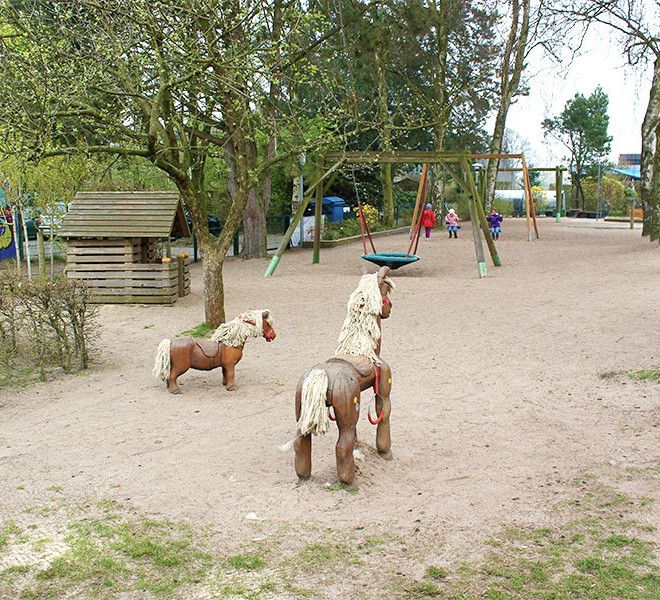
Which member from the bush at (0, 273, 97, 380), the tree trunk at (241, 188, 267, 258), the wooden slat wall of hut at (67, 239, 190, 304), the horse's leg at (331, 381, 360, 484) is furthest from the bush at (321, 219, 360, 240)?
the horse's leg at (331, 381, 360, 484)

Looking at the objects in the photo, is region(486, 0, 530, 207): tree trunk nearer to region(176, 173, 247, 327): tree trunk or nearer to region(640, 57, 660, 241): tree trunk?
region(640, 57, 660, 241): tree trunk

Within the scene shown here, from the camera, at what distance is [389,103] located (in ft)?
129

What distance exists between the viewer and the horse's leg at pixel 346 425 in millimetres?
5559

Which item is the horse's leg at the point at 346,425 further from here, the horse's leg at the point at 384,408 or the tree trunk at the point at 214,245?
the tree trunk at the point at 214,245

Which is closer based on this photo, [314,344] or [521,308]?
[314,344]

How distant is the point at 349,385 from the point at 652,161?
23.9 metres

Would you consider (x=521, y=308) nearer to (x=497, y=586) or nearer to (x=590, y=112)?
(x=497, y=586)

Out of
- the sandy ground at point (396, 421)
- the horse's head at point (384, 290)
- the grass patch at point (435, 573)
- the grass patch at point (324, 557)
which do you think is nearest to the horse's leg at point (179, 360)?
the sandy ground at point (396, 421)

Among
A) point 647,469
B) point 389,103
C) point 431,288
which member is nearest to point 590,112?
point 389,103

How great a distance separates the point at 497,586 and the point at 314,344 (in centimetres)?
716

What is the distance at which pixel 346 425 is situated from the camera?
5.58m

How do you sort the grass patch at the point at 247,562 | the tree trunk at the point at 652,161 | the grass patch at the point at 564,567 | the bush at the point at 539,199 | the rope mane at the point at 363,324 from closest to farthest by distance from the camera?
1. the grass patch at the point at 564,567
2. the grass patch at the point at 247,562
3. the rope mane at the point at 363,324
4. the tree trunk at the point at 652,161
5. the bush at the point at 539,199

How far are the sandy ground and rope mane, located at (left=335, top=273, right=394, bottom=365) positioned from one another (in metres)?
0.84

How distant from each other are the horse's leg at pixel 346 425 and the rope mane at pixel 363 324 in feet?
1.45
